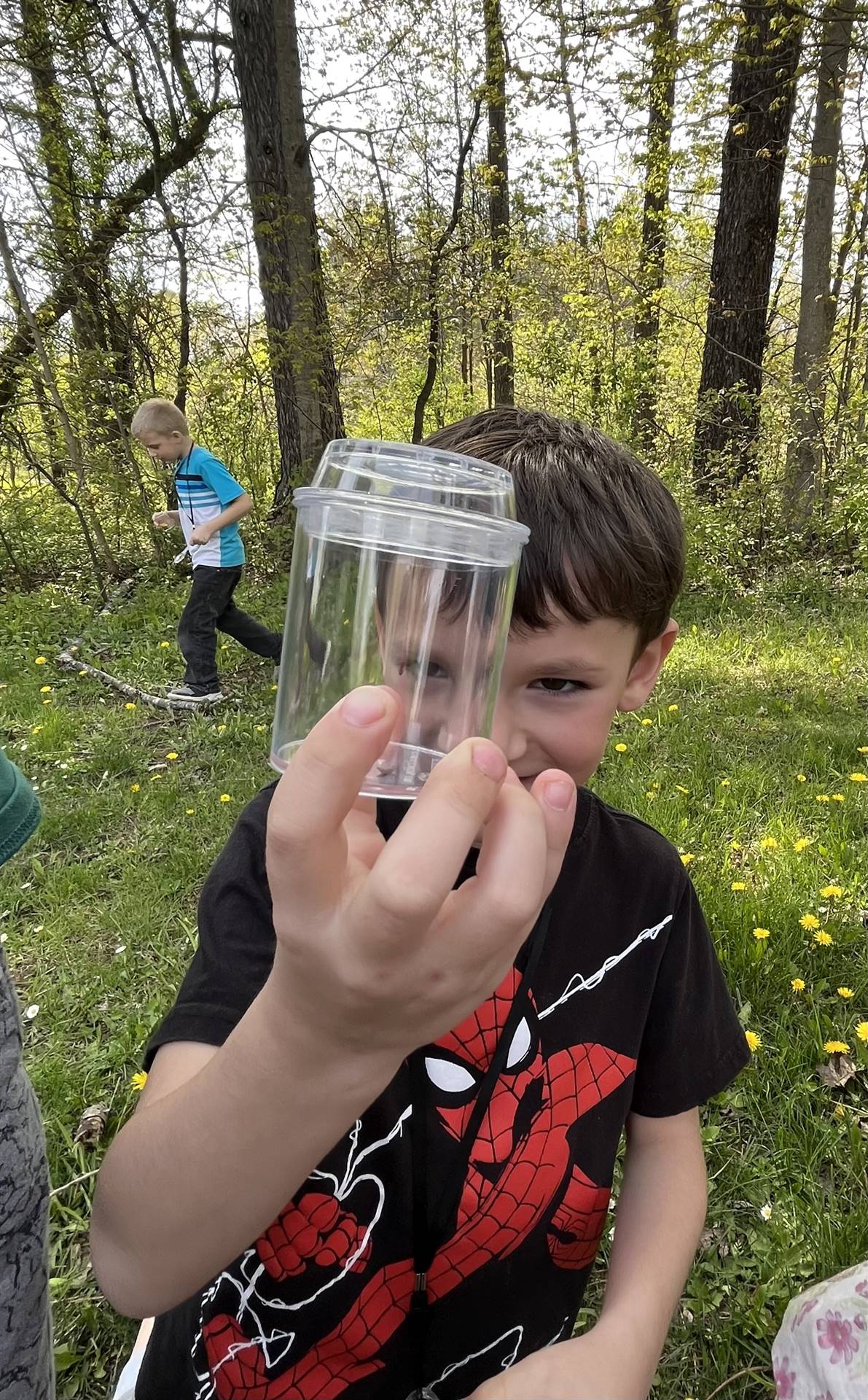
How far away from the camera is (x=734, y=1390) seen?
4.78 feet

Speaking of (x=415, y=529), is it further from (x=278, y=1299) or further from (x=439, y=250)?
(x=439, y=250)

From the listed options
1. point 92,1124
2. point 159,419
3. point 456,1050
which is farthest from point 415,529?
point 159,419

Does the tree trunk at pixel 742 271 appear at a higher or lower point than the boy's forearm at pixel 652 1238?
higher

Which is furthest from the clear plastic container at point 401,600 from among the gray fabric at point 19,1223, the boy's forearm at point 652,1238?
the boy's forearm at point 652,1238

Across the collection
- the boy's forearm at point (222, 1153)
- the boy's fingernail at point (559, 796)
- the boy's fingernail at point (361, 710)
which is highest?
the boy's fingernail at point (361, 710)

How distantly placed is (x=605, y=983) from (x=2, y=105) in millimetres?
8672

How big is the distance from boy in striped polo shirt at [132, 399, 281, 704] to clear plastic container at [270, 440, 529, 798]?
4152mm

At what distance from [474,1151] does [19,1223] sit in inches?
21.3

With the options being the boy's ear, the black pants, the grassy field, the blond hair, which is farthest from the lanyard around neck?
the boy's ear

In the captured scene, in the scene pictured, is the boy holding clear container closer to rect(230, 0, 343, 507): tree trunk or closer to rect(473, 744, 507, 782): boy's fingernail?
rect(473, 744, 507, 782): boy's fingernail

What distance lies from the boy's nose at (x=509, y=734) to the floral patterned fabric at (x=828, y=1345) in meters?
0.77

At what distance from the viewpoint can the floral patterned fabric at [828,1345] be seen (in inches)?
36.3

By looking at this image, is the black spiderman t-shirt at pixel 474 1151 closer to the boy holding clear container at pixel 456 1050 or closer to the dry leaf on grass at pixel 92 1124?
the boy holding clear container at pixel 456 1050

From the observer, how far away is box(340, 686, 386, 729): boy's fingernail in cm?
53
